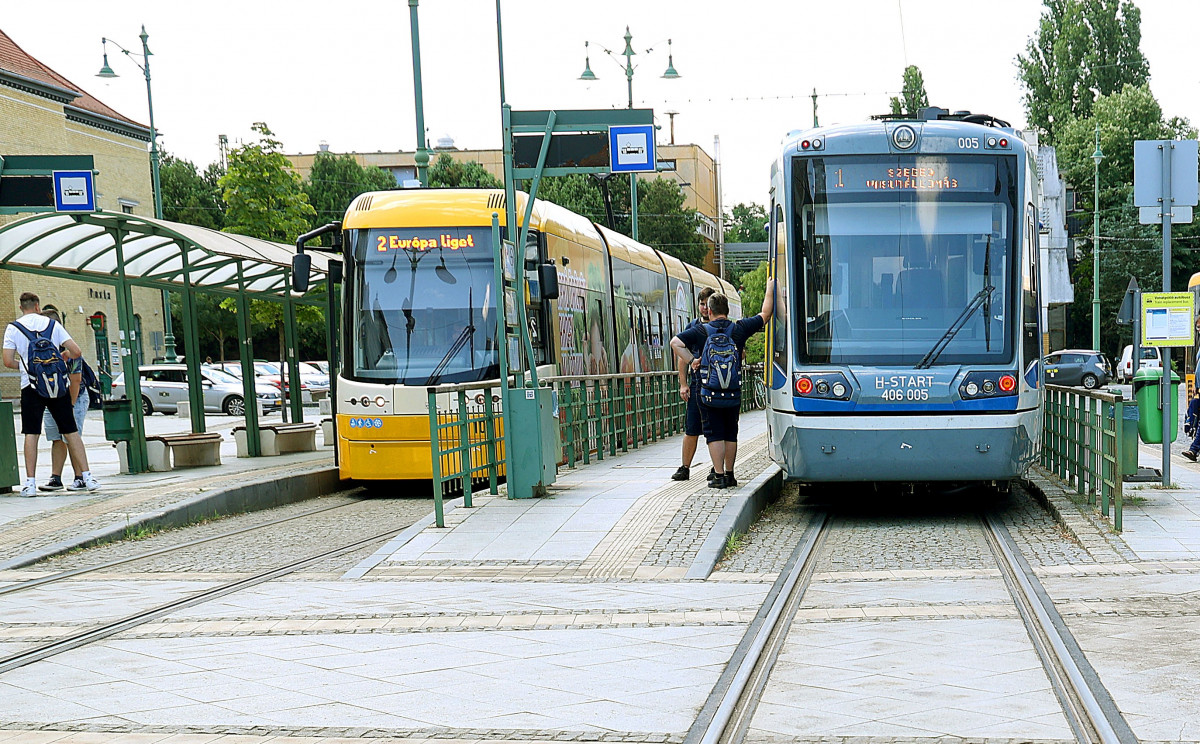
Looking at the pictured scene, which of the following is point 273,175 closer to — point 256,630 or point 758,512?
point 758,512

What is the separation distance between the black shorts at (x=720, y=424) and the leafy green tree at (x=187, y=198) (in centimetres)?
5418

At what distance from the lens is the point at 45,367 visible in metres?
12.8

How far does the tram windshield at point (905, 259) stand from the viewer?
10.4 meters

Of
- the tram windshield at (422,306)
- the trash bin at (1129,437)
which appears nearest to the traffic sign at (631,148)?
the tram windshield at (422,306)

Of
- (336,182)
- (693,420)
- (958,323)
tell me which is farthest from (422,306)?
(336,182)

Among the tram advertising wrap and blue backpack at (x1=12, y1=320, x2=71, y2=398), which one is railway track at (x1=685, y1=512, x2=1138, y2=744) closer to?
the tram advertising wrap

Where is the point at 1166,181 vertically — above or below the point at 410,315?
above

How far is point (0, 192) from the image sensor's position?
1402 cm

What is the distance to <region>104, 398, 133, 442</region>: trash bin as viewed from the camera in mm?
15383

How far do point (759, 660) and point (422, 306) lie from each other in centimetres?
894

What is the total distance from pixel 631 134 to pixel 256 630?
218 inches

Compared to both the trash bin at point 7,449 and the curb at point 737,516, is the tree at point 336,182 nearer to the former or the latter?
the trash bin at point 7,449

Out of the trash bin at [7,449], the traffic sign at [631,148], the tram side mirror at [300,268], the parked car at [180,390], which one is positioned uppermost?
the traffic sign at [631,148]

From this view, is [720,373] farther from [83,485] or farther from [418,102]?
[418,102]
